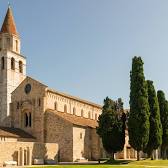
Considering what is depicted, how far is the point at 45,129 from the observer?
61094 mm

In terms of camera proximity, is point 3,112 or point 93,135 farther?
point 3,112

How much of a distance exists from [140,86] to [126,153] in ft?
60.2

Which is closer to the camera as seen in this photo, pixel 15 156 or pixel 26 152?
pixel 15 156

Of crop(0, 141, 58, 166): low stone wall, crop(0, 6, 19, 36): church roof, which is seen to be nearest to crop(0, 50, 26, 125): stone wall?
crop(0, 6, 19, 36): church roof

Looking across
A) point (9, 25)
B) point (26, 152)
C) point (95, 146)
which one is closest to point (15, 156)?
point (26, 152)

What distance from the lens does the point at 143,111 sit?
181 feet

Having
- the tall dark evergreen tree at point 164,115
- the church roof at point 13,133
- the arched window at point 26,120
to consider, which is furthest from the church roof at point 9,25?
the tall dark evergreen tree at point 164,115

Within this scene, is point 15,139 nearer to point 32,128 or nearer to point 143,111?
point 32,128

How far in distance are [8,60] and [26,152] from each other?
28959 millimetres

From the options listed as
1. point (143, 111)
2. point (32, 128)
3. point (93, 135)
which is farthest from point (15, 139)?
point (143, 111)

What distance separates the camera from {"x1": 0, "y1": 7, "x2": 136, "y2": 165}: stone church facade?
53.6 meters

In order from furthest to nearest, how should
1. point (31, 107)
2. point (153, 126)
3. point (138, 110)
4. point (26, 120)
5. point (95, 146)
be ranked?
point (95, 146)
point (26, 120)
point (31, 107)
point (153, 126)
point (138, 110)

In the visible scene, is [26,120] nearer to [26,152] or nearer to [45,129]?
[45,129]

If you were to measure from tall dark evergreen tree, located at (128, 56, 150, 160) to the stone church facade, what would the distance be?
30.6 ft
